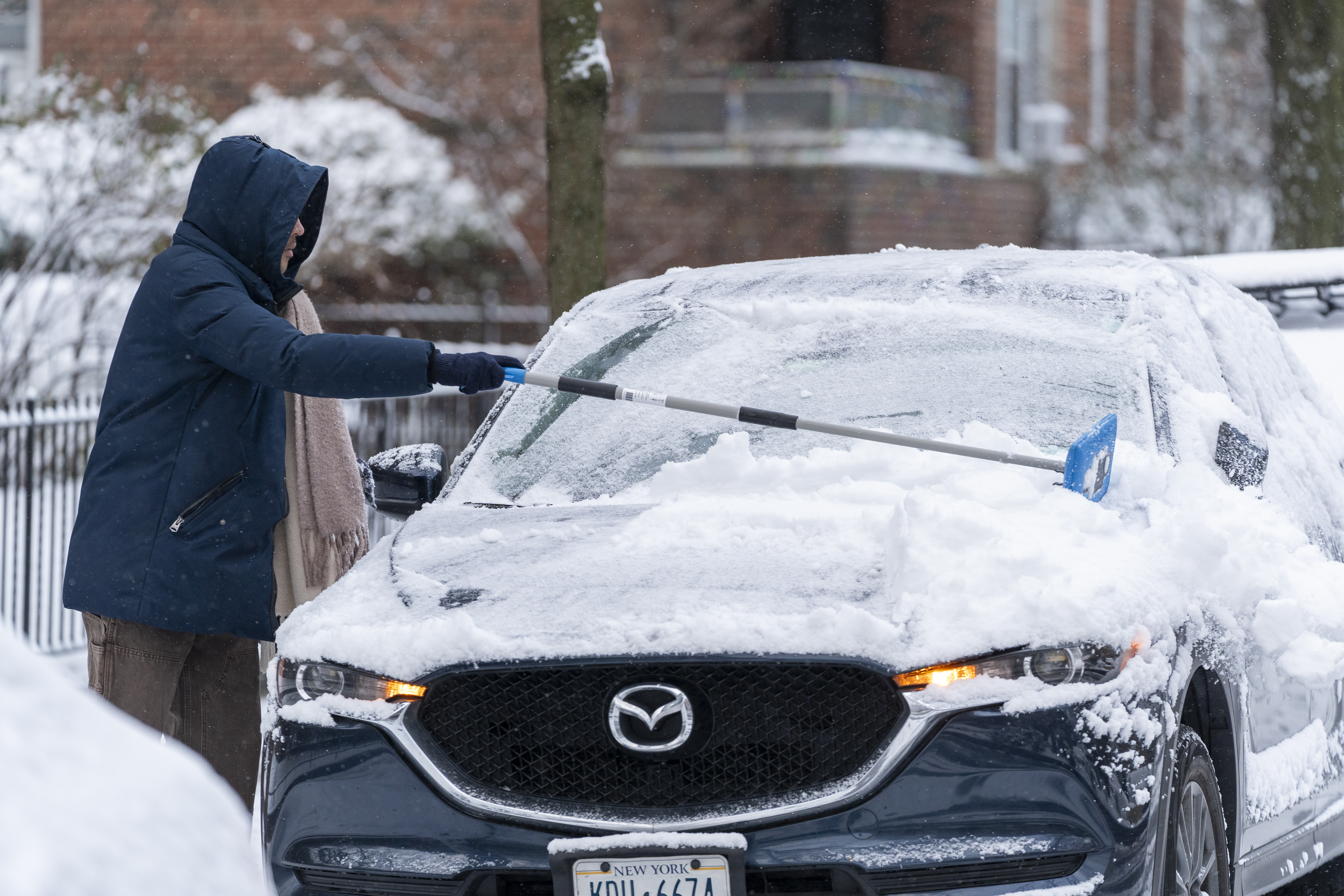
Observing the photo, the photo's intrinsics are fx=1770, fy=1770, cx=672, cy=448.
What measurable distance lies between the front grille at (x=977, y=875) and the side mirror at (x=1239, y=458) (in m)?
1.16

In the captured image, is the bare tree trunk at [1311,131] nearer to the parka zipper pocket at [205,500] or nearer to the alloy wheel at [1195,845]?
the alloy wheel at [1195,845]

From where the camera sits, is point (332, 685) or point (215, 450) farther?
point (215, 450)

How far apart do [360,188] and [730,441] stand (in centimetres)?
1212

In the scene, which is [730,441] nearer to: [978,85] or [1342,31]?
[1342,31]

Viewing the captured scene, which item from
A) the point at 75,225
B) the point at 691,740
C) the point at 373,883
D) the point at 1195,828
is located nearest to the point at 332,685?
the point at 373,883

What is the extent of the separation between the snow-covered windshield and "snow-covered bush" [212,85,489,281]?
1101 centimetres

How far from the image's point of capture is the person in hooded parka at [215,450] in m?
3.92

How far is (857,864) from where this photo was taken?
→ 3006 millimetres

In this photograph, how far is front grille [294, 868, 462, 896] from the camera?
320 cm

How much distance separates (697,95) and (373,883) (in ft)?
47.3

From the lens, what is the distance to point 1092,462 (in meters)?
3.56

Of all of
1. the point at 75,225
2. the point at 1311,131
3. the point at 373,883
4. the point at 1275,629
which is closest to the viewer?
the point at 373,883

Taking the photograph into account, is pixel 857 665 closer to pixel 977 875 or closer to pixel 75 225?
pixel 977 875

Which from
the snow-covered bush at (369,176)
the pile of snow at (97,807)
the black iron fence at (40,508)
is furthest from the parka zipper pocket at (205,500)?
the snow-covered bush at (369,176)
